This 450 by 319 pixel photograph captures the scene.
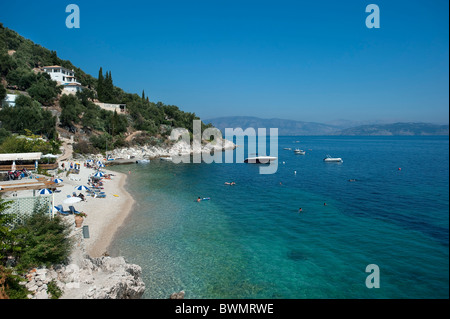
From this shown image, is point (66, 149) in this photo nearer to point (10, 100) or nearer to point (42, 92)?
point (10, 100)

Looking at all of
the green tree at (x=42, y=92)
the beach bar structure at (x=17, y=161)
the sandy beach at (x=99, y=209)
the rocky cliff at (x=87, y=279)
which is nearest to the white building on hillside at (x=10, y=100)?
the green tree at (x=42, y=92)

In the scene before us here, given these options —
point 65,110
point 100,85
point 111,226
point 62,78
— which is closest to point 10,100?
point 65,110

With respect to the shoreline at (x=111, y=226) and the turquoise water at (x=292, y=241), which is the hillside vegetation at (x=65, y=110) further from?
the turquoise water at (x=292, y=241)

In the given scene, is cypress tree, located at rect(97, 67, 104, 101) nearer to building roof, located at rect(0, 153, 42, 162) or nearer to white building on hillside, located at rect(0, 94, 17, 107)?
white building on hillside, located at rect(0, 94, 17, 107)

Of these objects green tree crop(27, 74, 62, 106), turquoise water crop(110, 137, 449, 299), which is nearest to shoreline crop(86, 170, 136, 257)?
turquoise water crop(110, 137, 449, 299)

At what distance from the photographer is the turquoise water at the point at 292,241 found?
12.0 m

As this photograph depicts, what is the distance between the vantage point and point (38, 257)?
33.3ft

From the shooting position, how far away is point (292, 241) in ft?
59.1

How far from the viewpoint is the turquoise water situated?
11992mm

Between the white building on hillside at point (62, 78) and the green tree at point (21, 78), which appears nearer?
the green tree at point (21, 78)

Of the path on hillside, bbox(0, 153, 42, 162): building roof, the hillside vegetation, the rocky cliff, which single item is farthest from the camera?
the hillside vegetation
